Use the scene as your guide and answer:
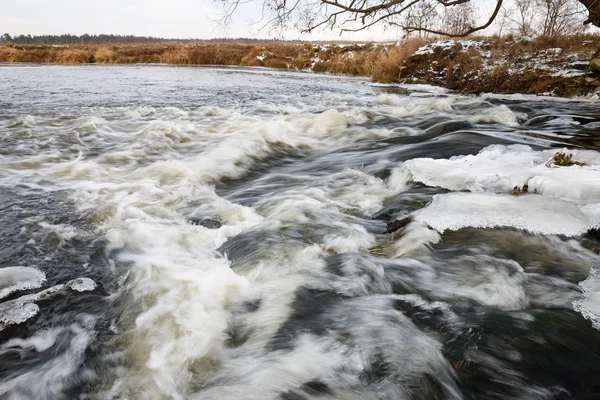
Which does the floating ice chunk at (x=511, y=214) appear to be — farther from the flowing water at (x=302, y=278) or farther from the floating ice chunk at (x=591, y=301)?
the floating ice chunk at (x=591, y=301)

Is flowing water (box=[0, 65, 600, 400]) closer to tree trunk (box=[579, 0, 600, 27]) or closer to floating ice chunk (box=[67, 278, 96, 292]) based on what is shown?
floating ice chunk (box=[67, 278, 96, 292])

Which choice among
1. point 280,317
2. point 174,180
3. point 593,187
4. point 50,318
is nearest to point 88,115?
point 174,180

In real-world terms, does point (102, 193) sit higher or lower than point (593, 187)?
lower

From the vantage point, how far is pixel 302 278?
2170 millimetres

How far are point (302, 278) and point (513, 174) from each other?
2278 millimetres

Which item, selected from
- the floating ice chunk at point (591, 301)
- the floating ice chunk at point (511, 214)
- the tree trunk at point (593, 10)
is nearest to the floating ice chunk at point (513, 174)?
the floating ice chunk at point (511, 214)

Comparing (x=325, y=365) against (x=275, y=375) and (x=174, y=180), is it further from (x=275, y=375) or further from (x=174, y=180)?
(x=174, y=180)

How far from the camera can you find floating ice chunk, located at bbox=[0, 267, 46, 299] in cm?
205

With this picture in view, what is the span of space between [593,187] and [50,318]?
12.0ft

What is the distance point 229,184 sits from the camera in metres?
4.33

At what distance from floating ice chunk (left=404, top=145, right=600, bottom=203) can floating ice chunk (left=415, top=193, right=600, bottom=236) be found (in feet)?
0.55

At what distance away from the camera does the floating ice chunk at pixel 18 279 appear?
205cm

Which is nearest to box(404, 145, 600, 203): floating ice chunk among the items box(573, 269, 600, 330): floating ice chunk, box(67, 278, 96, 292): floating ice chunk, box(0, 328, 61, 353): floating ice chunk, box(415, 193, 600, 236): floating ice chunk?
box(415, 193, 600, 236): floating ice chunk

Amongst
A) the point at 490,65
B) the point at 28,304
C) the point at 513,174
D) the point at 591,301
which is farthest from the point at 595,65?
the point at 28,304
